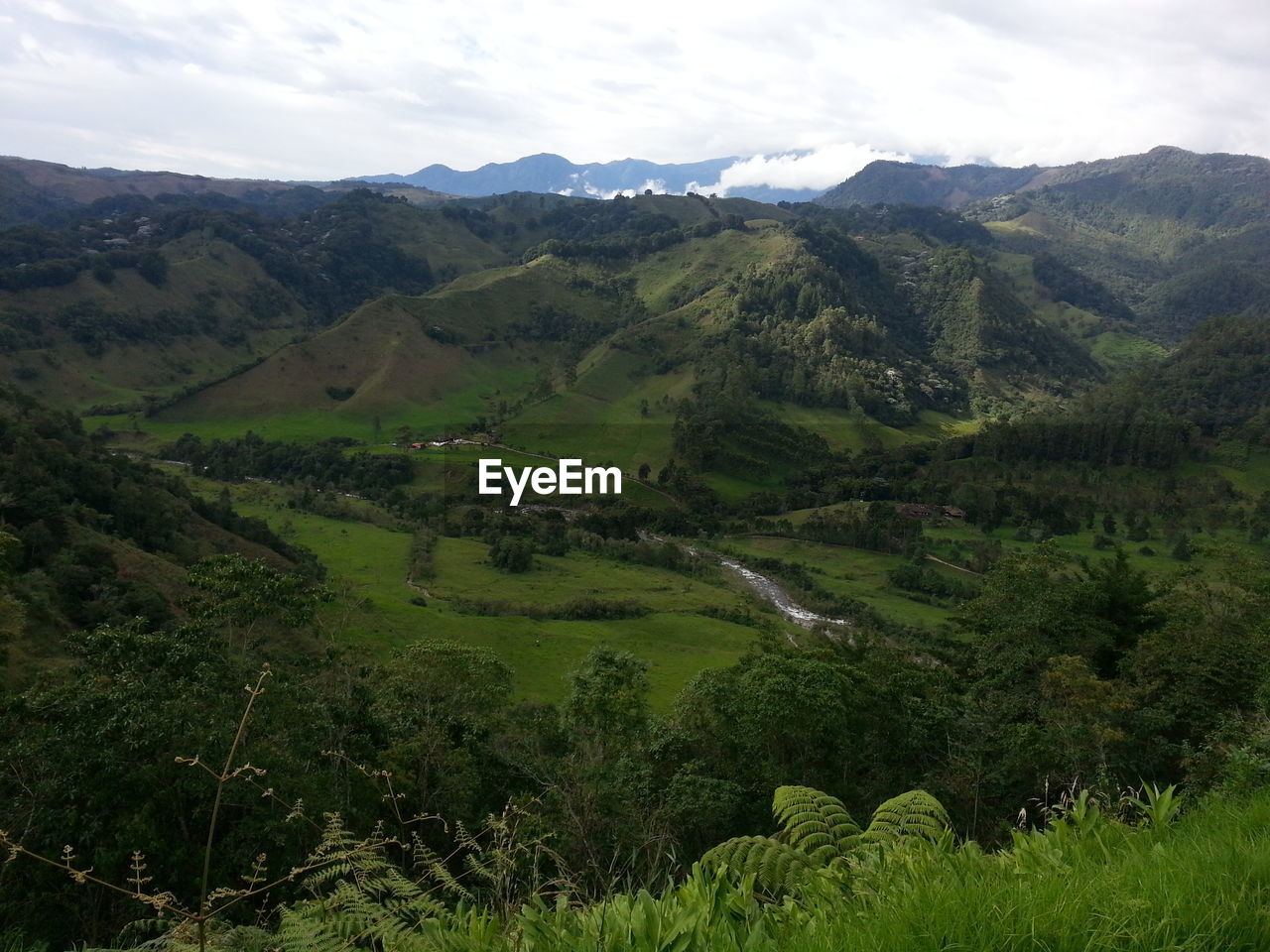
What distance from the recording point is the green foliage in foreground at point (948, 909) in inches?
125

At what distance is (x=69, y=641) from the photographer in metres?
17.8

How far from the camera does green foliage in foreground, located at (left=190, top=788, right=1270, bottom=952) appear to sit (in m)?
3.18

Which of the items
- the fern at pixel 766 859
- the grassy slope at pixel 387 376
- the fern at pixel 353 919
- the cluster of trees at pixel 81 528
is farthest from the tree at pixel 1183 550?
the grassy slope at pixel 387 376

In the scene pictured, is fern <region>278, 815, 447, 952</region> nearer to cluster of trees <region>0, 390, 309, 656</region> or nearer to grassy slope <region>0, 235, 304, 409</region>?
cluster of trees <region>0, 390, 309, 656</region>

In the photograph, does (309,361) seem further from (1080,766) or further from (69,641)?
(1080,766)

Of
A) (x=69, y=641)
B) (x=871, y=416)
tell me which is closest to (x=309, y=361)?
(x=871, y=416)

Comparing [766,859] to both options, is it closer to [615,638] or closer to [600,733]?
[600,733]

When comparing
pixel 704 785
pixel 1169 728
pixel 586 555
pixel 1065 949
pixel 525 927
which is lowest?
pixel 586 555

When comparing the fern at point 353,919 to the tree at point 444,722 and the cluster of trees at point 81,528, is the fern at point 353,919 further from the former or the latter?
the cluster of trees at point 81,528

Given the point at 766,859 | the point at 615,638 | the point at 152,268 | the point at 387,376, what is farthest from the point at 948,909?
the point at 152,268

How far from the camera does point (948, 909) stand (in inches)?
131

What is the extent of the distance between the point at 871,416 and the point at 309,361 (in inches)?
4076

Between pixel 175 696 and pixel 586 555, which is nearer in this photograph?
pixel 175 696

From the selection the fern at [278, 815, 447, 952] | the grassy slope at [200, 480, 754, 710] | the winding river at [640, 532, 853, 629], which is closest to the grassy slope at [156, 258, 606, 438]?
the grassy slope at [200, 480, 754, 710]
